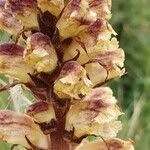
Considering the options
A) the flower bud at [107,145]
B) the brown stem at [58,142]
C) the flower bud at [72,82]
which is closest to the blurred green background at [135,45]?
the flower bud at [107,145]

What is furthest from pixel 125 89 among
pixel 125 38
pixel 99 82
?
pixel 99 82

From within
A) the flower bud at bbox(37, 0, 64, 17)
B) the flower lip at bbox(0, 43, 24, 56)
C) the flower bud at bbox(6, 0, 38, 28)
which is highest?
the flower bud at bbox(37, 0, 64, 17)

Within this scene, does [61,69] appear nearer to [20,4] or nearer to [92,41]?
[92,41]

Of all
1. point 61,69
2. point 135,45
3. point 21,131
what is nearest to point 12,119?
point 21,131

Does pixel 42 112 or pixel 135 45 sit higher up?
pixel 42 112

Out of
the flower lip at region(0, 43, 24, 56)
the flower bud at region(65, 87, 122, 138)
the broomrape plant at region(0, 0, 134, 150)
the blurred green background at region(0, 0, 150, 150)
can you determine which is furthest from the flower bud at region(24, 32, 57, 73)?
the blurred green background at region(0, 0, 150, 150)

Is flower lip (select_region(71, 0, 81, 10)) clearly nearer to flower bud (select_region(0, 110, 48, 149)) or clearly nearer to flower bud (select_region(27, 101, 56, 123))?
flower bud (select_region(27, 101, 56, 123))
